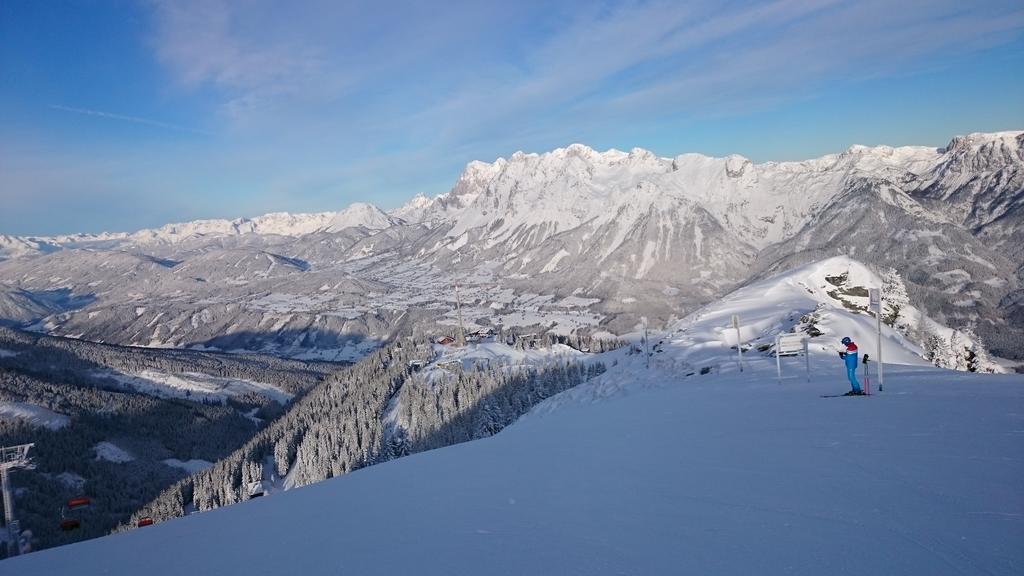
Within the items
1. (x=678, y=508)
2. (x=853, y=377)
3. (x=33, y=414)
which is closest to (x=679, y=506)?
(x=678, y=508)

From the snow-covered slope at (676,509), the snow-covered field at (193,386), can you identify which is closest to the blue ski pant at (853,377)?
the snow-covered slope at (676,509)

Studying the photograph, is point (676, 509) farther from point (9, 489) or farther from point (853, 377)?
point (9, 489)

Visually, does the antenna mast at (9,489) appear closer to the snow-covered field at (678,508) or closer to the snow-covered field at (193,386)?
the snow-covered field at (678,508)

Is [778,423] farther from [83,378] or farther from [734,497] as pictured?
[83,378]

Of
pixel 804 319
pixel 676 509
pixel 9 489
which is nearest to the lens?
pixel 676 509

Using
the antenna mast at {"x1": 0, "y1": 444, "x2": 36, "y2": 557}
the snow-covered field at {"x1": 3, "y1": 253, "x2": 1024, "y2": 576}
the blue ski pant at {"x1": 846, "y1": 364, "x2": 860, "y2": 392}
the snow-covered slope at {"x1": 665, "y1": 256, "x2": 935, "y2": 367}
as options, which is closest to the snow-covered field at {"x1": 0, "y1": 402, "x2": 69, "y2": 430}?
the antenna mast at {"x1": 0, "y1": 444, "x2": 36, "y2": 557}

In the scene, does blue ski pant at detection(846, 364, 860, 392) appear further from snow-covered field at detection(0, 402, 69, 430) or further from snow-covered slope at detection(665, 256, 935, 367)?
snow-covered field at detection(0, 402, 69, 430)
